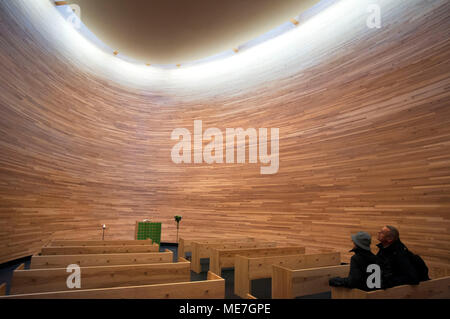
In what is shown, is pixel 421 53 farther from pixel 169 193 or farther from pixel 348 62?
Result: pixel 169 193

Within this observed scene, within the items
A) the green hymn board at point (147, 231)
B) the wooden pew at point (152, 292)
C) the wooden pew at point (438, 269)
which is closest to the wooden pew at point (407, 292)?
the wooden pew at point (152, 292)

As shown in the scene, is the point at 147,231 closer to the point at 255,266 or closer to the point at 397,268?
the point at 255,266

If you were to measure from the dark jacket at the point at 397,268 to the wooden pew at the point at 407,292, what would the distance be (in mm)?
56

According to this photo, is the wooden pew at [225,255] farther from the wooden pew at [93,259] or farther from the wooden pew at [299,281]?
the wooden pew at [299,281]

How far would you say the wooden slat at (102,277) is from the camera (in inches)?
84.4

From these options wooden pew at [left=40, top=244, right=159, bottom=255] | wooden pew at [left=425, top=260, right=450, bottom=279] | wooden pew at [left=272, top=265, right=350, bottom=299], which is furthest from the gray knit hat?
wooden pew at [left=40, top=244, right=159, bottom=255]

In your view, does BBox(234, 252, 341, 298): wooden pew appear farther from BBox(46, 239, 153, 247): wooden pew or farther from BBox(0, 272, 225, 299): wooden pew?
BBox(46, 239, 153, 247): wooden pew

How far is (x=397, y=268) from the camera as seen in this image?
244cm

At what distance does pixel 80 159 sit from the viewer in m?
7.05

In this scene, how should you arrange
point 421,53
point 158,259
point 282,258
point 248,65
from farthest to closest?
1. point 248,65
2. point 421,53
3. point 282,258
4. point 158,259

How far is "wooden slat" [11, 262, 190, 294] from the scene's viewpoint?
84.4 inches

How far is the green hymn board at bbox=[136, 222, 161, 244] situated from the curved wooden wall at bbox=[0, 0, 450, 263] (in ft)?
3.17

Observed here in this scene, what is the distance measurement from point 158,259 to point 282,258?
1.52m
